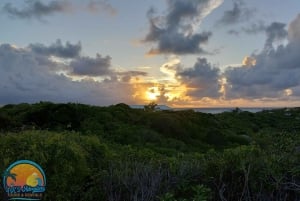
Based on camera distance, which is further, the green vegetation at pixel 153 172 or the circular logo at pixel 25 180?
the green vegetation at pixel 153 172

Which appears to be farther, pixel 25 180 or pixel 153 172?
pixel 153 172

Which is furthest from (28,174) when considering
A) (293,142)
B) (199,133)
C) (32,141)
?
(199,133)

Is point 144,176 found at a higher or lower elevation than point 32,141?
lower

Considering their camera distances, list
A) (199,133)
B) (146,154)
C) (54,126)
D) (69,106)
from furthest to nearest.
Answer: (199,133) → (69,106) → (54,126) → (146,154)

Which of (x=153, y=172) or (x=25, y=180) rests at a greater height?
(x=25, y=180)

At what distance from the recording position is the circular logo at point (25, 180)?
474cm

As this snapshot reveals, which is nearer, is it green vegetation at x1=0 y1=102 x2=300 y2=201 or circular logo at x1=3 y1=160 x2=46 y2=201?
circular logo at x1=3 y1=160 x2=46 y2=201

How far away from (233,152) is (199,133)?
48.2ft

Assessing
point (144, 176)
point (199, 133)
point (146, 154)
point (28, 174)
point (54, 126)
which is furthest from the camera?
point (199, 133)

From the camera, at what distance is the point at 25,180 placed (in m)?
4.73

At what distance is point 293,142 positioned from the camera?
294 inches

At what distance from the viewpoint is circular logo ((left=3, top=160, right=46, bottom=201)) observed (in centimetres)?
474

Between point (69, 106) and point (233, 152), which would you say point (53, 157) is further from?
point (69, 106)

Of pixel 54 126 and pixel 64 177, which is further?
pixel 54 126
